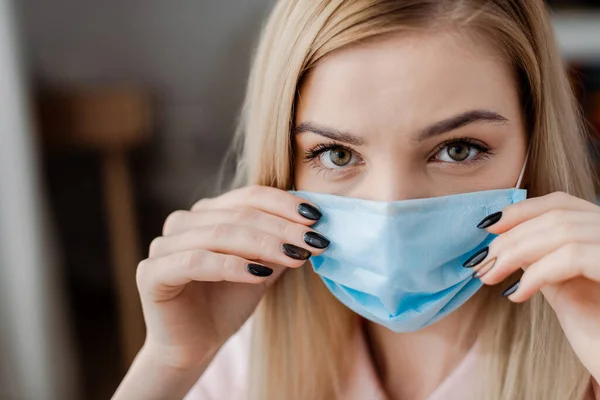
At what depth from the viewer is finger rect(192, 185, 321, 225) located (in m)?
0.82

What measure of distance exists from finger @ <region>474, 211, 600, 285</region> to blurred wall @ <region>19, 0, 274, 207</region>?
190 centimetres

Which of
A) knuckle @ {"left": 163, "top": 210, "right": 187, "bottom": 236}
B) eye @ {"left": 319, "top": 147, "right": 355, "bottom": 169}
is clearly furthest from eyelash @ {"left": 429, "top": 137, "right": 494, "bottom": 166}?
knuckle @ {"left": 163, "top": 210, "right": 187, "bottom": 236}

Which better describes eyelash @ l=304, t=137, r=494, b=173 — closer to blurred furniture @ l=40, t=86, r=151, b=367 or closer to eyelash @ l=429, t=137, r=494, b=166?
eyelash @ l=429, t=137, r=494, b=166

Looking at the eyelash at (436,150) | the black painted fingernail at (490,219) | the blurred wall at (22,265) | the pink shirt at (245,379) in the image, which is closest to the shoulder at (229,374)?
the pink shirt at (245,379)

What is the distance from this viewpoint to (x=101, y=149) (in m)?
2.25

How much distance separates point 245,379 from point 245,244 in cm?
32

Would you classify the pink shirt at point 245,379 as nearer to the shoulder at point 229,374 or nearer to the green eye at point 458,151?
the shoulder at point 229,374

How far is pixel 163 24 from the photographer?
2539 mm

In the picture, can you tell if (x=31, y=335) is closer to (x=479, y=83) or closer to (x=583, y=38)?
(x=479, y=83)

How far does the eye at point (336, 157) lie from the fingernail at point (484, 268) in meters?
0.20

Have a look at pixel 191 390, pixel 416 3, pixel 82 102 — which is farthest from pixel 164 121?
pixel 416 3

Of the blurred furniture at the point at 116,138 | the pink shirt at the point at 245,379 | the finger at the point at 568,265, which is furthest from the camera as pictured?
the blurred furniture at the point at 116,138

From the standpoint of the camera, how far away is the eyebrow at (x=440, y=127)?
733 mm

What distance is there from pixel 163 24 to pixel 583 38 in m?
1.53
